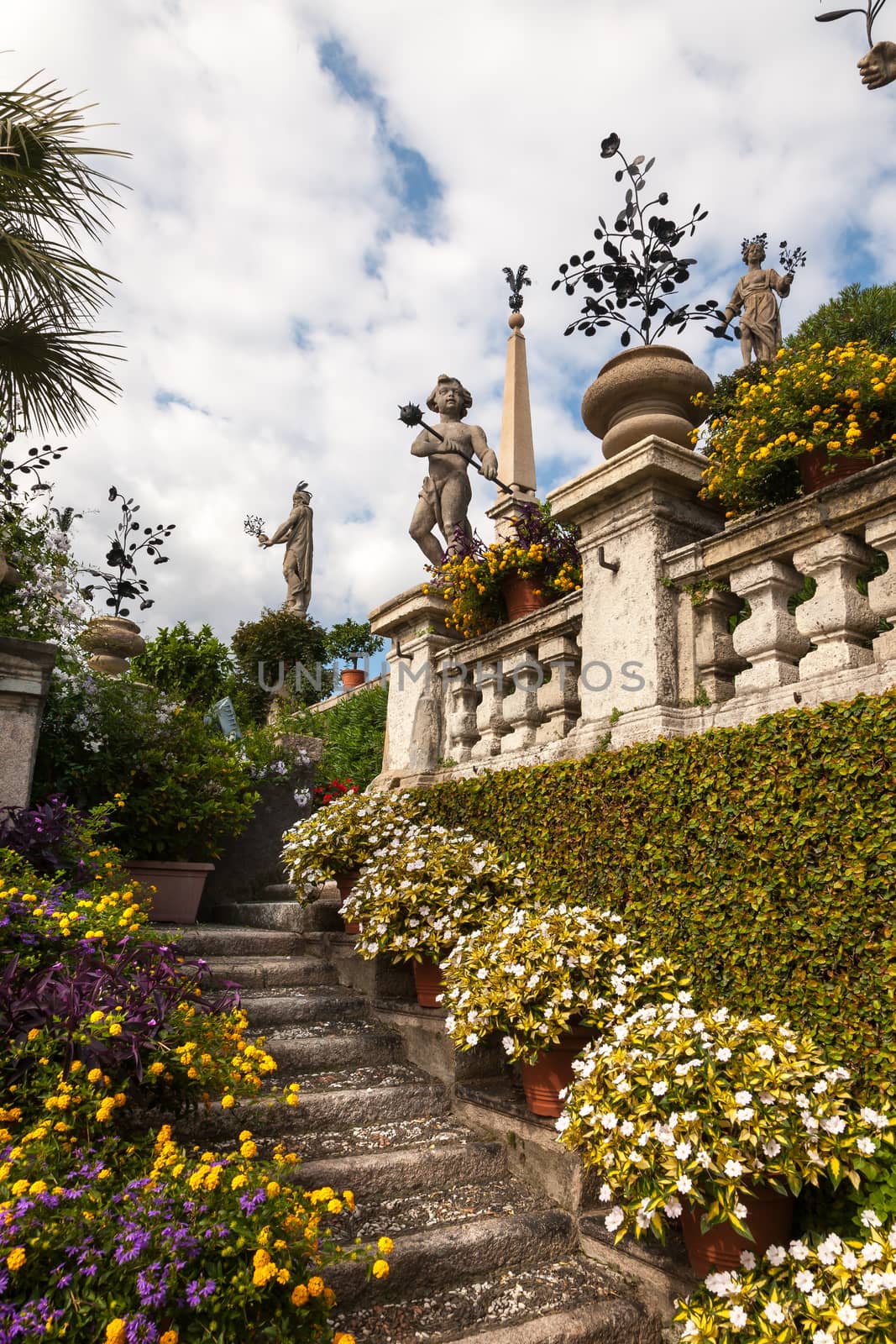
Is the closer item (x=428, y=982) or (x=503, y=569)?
(x=428, y=982)

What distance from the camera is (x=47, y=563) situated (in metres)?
5.79

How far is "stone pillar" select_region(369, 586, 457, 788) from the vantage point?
5.68 meters

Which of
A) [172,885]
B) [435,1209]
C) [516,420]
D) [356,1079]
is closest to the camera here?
[435,1209]

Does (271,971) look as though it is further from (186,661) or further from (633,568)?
(186,661)

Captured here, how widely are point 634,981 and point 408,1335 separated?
1227mm

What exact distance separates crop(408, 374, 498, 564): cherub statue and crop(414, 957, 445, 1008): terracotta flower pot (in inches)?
176

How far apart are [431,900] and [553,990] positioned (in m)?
0.98

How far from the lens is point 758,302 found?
36.7 ft

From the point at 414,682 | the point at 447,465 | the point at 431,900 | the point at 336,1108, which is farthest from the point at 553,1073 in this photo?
the point at 447,465

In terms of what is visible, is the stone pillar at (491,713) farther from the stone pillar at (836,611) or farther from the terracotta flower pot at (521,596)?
the stone pillar at (836,611)

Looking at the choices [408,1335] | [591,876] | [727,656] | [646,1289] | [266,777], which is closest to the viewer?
[408,1335]

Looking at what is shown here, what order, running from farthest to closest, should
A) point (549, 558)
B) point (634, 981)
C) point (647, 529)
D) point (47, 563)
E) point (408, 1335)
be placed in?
1. point (47, 563)
2. point (549, 558)
3. point (647, 529)
4. point (634, 981)
5. point (408, 1335)

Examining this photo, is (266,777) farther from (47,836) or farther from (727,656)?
(727,656)

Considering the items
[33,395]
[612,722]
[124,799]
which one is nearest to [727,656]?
[612,722]
